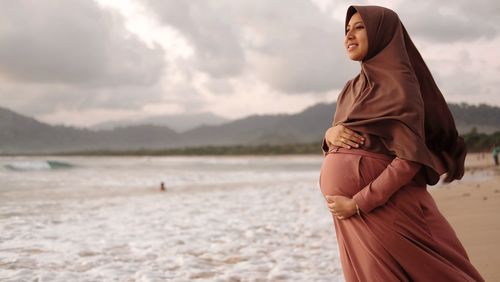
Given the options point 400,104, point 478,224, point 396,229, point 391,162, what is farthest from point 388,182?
point 478,224

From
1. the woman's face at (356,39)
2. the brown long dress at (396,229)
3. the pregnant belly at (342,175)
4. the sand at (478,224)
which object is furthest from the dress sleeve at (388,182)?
the sand at (478,224)

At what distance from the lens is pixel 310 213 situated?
7816mm

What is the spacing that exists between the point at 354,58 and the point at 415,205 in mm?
691

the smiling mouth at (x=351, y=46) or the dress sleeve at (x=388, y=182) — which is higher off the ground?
the smiling mouth at (x=351, y=46)

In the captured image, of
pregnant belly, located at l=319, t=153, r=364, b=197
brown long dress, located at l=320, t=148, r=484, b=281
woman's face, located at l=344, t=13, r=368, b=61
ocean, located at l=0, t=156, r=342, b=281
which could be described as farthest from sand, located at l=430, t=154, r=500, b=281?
woman's face, located at l=344, t=13, r=368, b=61

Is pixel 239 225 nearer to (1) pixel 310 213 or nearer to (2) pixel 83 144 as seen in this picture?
(1) pixel 310 213

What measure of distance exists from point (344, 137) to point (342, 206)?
31 centimetres

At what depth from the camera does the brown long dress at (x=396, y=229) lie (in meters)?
1.89

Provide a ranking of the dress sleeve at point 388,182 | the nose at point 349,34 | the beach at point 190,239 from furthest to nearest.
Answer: the beach at point 190,239, the nose at point 349,34, the dress sleeve at point 388,182

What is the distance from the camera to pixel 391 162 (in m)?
1.93

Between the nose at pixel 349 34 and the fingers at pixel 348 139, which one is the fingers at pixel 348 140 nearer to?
the fingers at pixel 348 139

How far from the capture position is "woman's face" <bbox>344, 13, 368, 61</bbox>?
2.03 meters

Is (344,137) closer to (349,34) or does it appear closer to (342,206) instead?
(342,206)

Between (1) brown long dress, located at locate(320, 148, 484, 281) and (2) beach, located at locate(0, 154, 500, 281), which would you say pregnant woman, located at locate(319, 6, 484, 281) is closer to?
(1) brown long dress, located at locate(320, 148, 484, 281)
